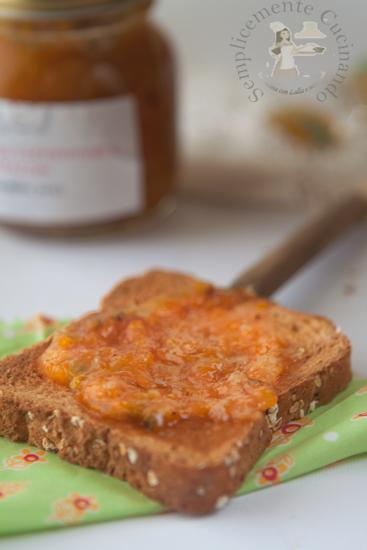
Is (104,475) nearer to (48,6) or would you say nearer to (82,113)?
(82,113)

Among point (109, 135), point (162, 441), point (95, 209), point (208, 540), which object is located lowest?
point (208, 540)

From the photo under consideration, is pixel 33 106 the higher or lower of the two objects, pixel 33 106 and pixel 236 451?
the higher

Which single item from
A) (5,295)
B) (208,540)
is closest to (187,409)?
(208,540)

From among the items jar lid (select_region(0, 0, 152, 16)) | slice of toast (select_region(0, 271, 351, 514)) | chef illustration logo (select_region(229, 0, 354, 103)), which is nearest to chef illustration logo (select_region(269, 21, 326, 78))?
chef illustration logo (select_region(229, 0, 354, 103))

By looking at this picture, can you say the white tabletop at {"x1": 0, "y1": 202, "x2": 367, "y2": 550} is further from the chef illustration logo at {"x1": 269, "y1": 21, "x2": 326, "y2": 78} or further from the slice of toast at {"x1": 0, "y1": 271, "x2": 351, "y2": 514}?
the chef illustration logo at {"x1": 269, "y1": 21, "x2": 326, "y2": 78}

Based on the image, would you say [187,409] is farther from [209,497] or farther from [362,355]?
[362,355]

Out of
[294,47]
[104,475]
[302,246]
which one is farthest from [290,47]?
[104,475]

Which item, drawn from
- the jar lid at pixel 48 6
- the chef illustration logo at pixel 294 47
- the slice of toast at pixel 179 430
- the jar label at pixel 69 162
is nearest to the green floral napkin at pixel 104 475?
the slice of toast at pixel 179 430
